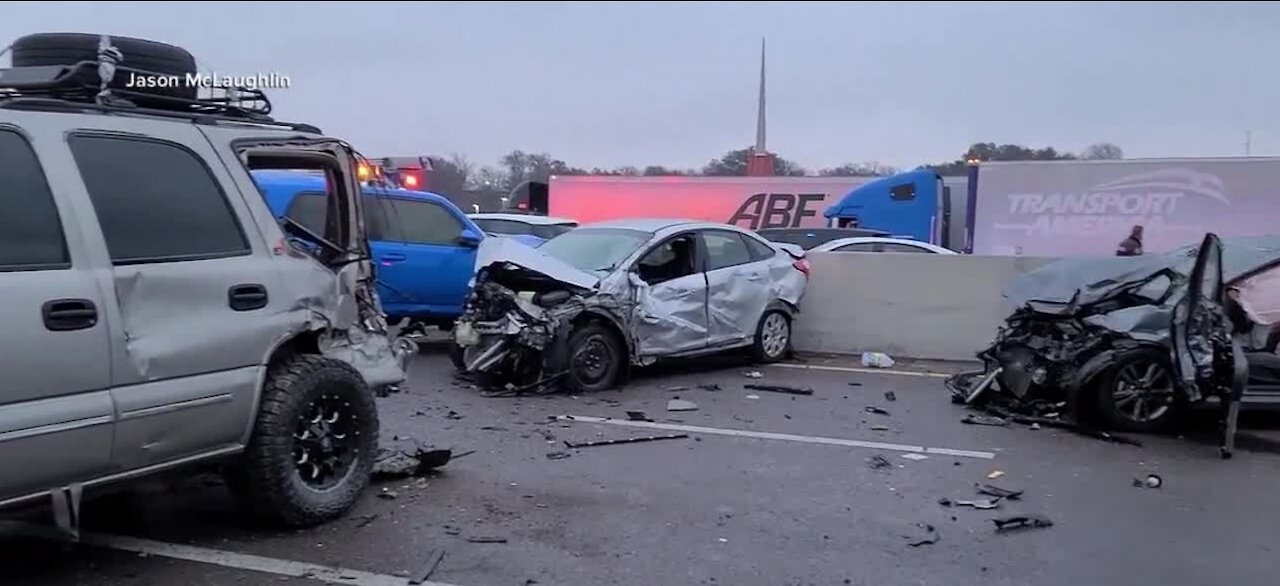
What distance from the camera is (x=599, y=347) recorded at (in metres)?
9.50

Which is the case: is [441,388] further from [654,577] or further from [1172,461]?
[1172,461]

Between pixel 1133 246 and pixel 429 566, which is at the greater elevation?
pixel 1133 246

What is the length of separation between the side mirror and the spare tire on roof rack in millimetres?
6741

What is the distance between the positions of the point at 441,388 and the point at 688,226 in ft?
9.57

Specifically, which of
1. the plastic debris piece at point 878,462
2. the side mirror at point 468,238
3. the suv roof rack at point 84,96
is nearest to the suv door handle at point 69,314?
the suv roof rack at point 84,96

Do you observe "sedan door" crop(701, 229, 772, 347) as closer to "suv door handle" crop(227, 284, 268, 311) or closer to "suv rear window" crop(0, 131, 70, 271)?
"suv door handle" crop(227, 284, 268, 311)

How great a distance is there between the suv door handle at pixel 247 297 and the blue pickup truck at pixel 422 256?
651 cm

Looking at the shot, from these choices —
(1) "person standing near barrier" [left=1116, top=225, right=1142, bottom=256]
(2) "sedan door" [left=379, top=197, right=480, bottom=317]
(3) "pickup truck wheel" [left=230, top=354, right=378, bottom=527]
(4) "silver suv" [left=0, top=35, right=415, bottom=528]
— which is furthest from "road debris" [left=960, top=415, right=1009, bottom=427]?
(1) "person standing near barrier" [left=1116, top=225, right=1142, bottom=256]

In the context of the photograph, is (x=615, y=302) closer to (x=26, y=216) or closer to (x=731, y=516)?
(x=731, y=516)

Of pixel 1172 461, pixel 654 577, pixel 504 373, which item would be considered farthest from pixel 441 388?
pixel 1172 461

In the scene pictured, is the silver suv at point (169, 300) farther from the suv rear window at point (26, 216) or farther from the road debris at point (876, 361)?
the road debris at point (876, 361)

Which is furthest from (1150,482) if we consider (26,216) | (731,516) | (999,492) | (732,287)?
(26,216)

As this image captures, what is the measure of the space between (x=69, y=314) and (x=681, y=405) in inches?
220

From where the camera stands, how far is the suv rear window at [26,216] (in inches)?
155
